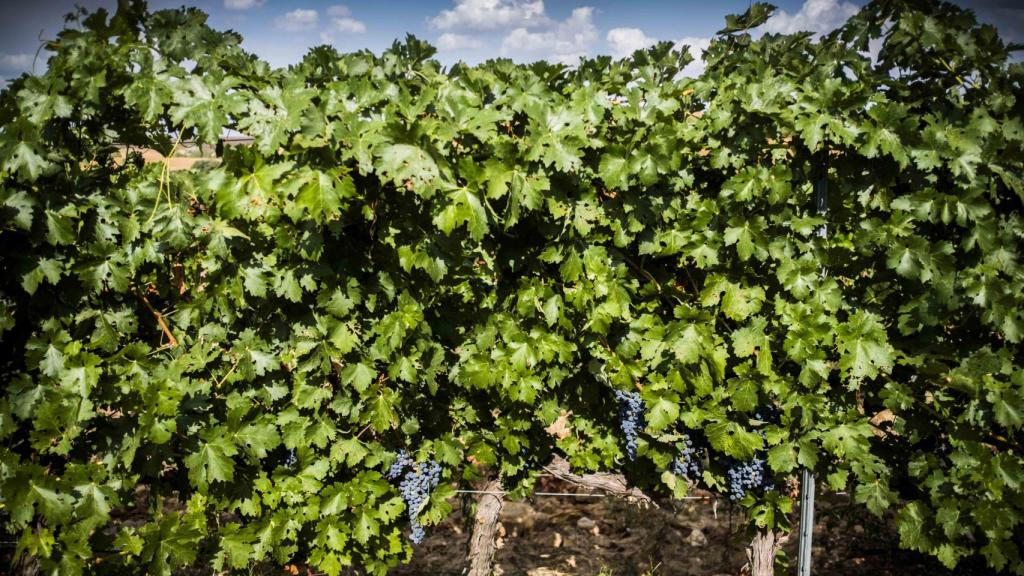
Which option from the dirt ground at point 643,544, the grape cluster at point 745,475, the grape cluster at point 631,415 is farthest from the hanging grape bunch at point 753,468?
the dirt ground at point 643,544

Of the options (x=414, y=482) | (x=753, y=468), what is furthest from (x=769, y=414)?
(x=414, y=482)

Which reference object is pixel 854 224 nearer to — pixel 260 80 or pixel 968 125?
pixel 968 125

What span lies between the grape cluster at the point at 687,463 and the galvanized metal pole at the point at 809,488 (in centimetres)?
50

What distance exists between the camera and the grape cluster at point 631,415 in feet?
10.6

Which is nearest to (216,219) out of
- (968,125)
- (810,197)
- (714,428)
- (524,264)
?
(524,264)

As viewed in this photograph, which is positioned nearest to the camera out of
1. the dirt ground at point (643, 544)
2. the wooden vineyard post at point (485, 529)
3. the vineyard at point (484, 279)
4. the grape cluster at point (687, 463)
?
the vineyard at point (484, 279)

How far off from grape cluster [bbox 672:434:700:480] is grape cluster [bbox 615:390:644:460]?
218 mm

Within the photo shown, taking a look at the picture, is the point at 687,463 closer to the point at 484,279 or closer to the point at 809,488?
the point at 809,488

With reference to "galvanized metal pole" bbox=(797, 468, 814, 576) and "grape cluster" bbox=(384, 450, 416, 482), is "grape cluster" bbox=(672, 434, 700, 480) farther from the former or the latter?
"grape cluster" bbox=(384, 450, 416, 482)

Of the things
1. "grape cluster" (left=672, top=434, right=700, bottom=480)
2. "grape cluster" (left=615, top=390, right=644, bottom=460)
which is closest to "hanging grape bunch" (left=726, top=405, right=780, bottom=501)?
"grape cluster" (left=672, top=434, right=700, bottom=480)

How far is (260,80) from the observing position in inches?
108

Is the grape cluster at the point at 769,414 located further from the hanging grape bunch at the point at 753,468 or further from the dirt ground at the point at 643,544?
the dirt ground at the point at 643,544

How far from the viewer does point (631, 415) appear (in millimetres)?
3250

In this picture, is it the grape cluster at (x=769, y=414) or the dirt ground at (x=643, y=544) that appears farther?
the dirt ground at (x=643, y=544)
